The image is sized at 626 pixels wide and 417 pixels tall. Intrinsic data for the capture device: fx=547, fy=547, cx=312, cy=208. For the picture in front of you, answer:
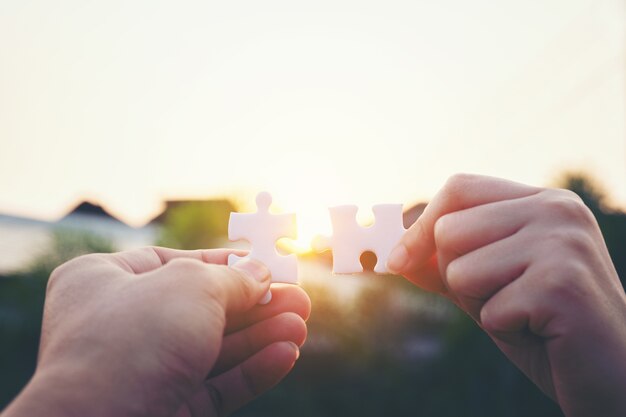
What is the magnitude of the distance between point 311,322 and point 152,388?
46.1ft

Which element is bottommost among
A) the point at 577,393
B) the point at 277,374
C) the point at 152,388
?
the point at 277,374

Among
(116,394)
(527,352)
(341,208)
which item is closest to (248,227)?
(341,208)

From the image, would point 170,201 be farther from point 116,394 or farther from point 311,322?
point 116,394

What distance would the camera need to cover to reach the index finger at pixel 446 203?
2.79 metres

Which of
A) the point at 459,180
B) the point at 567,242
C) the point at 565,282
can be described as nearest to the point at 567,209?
the point at 567,242

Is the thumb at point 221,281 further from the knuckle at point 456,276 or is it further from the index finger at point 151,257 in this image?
the knuckle at point 456,276

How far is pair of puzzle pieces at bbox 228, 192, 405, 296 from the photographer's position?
321 cm

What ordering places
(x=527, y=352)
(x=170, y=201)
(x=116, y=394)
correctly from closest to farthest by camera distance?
(x=116, y=394) → (x=527, y=352) → (x=170, y=201)

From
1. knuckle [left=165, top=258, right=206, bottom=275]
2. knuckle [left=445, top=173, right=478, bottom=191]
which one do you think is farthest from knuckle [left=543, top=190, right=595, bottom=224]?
knuckle [left=165, top=258, right=206, bottom=275]

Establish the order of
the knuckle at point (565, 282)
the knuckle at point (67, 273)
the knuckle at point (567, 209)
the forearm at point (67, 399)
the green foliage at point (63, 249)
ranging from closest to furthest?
the forearm at point (67, 399) → the knuckle at point (565, 282) → the knuckle at point (567, 209) → the knuckle at point (67, 273) → the green foliage at point (63, 249)

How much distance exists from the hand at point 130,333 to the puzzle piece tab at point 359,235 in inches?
19.3

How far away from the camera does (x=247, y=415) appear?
1506cm

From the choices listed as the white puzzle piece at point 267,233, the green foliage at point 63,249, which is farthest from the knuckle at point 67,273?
the green foliage at point 63,249

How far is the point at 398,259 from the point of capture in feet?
10.2
